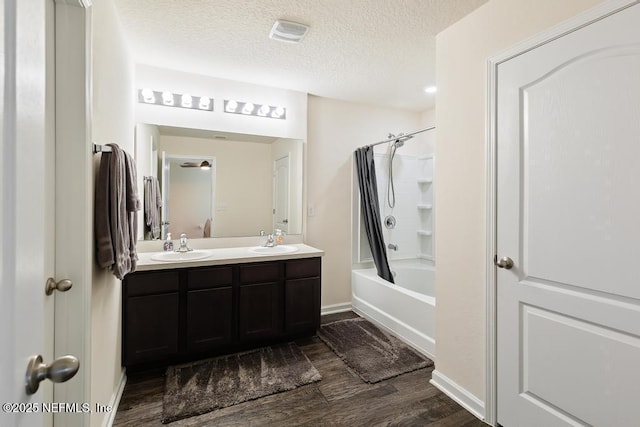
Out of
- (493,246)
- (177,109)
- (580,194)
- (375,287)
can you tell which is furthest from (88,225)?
(375,287)

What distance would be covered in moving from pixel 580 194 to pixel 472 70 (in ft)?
3.13

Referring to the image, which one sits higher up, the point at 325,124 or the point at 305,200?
the point at 325,124

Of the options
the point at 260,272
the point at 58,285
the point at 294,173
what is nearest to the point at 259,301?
the point at 260,272

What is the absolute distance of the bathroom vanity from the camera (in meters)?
2.20

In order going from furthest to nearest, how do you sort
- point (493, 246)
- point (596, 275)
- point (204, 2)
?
1. point (204, 2)
2. point (493, 246)
3. point (596, 275)

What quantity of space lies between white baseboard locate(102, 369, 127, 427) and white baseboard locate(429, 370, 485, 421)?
2008mm

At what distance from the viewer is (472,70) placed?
185 cm

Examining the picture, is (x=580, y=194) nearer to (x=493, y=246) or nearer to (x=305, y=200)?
(x=493, y=246)

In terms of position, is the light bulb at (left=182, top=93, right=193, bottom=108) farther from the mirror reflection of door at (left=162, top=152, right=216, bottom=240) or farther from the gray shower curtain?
the gray shower curtain

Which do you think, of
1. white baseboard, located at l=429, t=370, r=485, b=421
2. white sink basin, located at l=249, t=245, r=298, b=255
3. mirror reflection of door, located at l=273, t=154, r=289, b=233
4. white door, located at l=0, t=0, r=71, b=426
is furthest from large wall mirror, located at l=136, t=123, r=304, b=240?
white door, located at l=0, t=0, r=71, b=426

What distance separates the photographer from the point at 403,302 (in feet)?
9.15

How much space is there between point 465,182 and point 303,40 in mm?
1533

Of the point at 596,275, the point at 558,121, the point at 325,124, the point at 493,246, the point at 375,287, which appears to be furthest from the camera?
the point at 325,124

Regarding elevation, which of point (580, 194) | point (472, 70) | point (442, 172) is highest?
point (472, 70)
